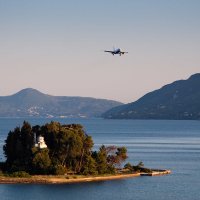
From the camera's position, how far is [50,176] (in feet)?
368

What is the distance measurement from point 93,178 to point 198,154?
194 ft

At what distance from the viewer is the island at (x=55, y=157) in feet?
372

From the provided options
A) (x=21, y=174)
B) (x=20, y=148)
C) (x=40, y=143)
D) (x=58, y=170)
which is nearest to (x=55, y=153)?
(x=40, y=143)

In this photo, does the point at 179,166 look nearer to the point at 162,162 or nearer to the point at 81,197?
the point at 162,162

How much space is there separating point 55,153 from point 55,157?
725 millimetres

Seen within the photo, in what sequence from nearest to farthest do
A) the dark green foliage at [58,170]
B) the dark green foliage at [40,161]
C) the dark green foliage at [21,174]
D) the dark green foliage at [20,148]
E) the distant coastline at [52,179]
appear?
the distant coastline at [52,179] < the dark green foliage at [21,174] < the dark green foliage at [40,161] < the dark green foliage at [58,170] < the dark green foliage at [20,148]

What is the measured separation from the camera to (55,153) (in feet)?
382

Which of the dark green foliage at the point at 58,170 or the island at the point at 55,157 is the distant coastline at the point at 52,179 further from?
the dark green foliage at the point at 58,170

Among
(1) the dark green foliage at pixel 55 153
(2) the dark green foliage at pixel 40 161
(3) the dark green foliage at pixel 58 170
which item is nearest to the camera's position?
(2) the dark green foliage at pixel 40 161

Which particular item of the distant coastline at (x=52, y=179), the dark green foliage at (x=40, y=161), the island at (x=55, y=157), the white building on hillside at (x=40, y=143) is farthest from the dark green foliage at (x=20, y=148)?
the distant coastline at (x=52, y=179)

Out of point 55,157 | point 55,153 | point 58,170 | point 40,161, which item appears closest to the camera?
point 40,161

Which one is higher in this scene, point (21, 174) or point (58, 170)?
point (58, 170)

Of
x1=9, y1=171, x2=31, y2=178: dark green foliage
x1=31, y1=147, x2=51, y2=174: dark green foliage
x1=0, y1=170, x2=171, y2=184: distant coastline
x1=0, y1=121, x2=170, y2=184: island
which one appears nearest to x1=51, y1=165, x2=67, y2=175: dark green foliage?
x1=0, y1=121, x2=170, y2=184: island

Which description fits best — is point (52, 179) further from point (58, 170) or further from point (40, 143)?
point (40, 143)
